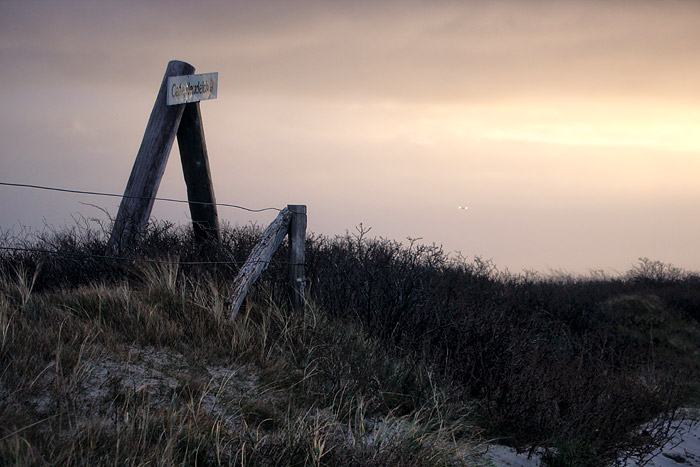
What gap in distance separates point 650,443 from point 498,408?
1.34 m

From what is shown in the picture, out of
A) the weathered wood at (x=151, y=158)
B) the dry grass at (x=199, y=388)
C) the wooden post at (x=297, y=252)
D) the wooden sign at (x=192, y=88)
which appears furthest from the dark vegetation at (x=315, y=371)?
the wooden sign at (x=192, y=88)

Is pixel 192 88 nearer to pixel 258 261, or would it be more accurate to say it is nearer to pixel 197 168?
pixel 197 168

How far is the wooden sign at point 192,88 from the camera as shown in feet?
23.9

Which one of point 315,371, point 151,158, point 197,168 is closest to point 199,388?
point 315,371

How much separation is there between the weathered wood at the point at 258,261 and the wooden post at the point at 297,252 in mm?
66

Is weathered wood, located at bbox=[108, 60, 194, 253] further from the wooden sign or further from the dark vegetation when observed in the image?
the dark vegetation

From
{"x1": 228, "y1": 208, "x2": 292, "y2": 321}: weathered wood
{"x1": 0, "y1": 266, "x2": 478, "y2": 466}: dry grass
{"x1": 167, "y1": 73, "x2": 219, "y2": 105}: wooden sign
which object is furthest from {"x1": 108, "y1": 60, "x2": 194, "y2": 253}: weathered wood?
{"x1": 228, "y1": 208, "x2": 292, "y2": 321}: weathered wood

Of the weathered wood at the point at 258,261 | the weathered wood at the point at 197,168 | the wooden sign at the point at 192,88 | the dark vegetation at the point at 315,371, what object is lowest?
the dark vegetation at the point at 315,371

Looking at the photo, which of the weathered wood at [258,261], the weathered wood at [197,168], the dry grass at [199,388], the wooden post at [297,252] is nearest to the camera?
the dry grass at [199,388]

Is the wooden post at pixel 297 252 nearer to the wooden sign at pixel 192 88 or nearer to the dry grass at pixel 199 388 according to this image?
the dry grass at pixel 199 388

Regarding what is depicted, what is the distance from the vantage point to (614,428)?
4664 millimetres

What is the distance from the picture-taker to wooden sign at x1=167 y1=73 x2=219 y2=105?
23.9ft

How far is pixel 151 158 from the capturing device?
7.32 meters

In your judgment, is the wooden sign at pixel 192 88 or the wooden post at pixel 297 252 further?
the wooden sign at pixel 192 88
